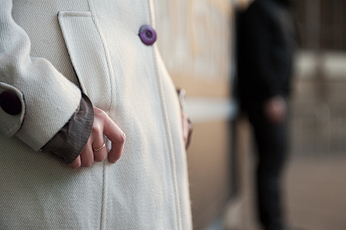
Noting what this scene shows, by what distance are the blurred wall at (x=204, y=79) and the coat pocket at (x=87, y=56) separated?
90 centimetres

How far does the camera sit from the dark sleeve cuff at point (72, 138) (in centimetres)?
67

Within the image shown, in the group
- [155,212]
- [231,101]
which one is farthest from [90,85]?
[231,101]

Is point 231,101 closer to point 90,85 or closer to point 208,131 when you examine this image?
point 208,131

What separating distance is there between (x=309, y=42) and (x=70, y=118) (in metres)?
7.90

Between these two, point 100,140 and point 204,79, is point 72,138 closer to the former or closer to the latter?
point 100,140

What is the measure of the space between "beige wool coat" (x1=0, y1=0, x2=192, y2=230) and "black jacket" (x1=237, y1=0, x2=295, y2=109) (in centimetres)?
202

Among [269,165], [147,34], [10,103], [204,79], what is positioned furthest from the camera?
[269,165]

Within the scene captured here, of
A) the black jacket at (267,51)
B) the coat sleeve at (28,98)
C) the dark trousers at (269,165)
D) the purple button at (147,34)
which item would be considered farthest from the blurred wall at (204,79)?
the coat sleeve at (28,98)

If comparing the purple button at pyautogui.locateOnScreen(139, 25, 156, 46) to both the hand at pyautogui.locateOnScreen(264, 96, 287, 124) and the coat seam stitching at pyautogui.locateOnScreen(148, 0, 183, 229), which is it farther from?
the hand at pyautogui.locateOnScreen(264, 96, 287, 124)

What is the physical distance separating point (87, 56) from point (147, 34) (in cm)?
17

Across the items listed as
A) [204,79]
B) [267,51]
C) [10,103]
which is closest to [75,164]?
[10,103]

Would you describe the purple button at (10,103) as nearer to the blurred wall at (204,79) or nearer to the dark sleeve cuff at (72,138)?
the dark sleeve cuff at (72,138)

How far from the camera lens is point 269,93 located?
271 centimetres

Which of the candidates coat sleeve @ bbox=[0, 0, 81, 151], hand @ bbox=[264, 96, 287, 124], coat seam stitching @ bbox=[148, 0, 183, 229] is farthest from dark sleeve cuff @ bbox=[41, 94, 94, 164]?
hand @ bbox=[264, 96, 287, 124]
